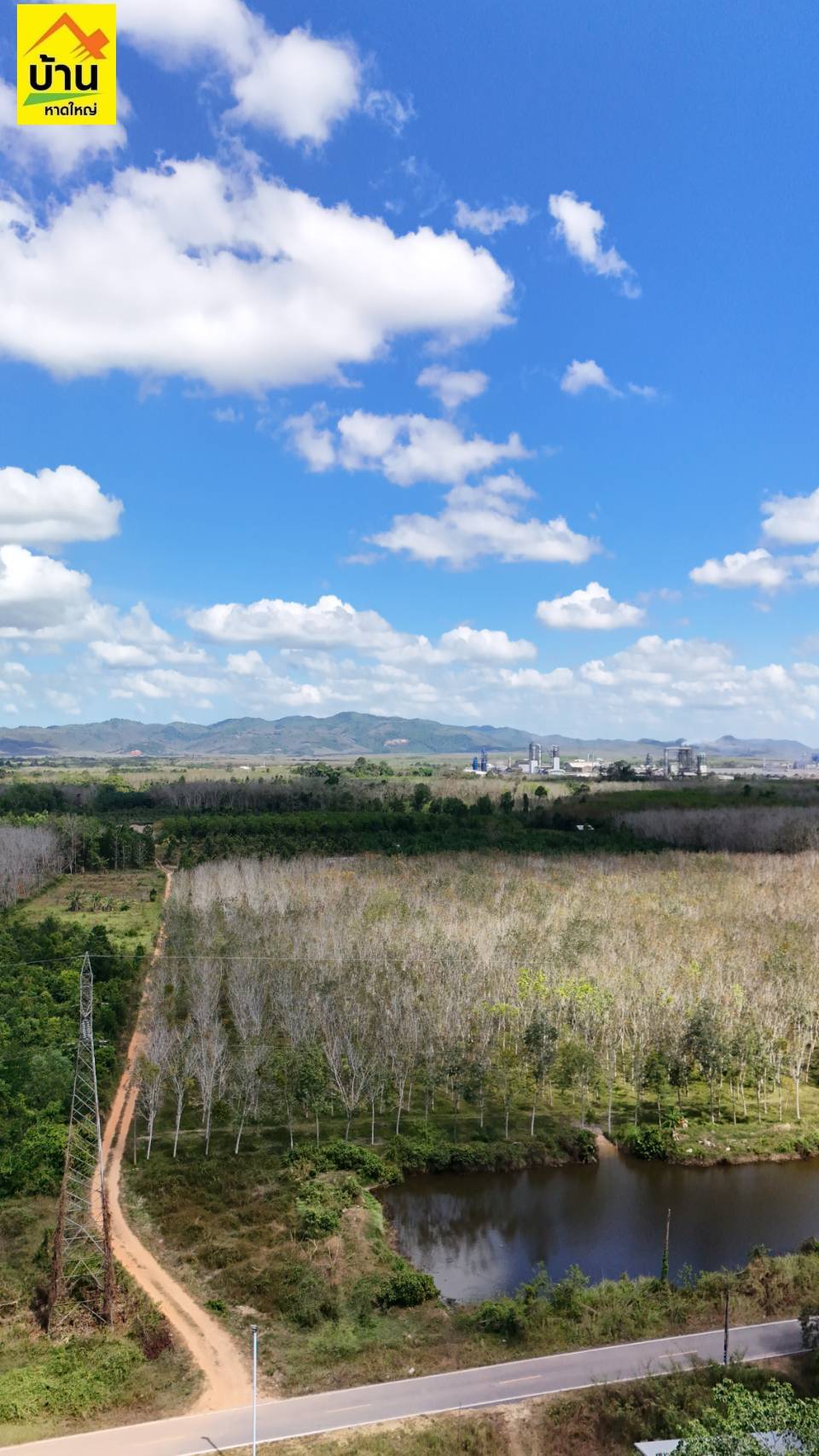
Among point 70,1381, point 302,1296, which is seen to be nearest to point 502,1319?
point 302,1296

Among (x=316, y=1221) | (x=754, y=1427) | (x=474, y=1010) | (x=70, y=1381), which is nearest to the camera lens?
(x=754, y=1427)

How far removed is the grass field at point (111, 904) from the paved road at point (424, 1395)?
48935 millimetres

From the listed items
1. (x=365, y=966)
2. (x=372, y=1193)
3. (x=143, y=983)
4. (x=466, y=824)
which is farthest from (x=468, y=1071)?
(x=466, y=824)

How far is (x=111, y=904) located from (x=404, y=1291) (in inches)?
2382

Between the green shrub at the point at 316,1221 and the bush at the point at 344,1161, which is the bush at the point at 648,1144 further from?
the green shrub at the point at 316,1221

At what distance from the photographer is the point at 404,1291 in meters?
32.4

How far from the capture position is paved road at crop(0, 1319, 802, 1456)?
2481 centimetres

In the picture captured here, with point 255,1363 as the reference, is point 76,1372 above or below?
below

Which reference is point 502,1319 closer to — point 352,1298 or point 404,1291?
point 404,1291

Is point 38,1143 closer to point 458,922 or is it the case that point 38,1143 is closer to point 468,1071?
point 468,1071

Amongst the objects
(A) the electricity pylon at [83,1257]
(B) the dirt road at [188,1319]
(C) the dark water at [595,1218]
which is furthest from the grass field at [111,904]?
(A) the electricity pylon at [83,1257]

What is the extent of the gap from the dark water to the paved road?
6.12 m

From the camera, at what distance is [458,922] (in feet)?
234

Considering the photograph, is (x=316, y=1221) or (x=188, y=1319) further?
(x=316, y=1221)
